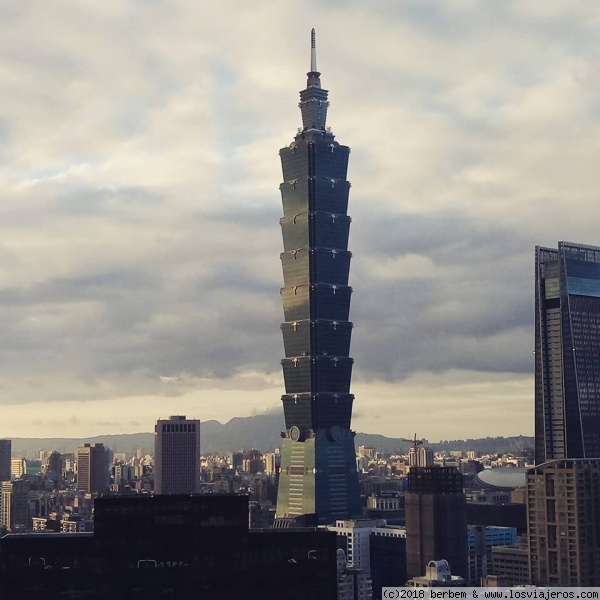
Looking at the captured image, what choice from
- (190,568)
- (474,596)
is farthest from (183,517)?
(474,596)

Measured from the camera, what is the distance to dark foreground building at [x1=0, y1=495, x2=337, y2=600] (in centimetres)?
9531

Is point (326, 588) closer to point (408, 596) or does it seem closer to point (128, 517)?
point (128, 517)

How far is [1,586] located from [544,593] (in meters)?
100

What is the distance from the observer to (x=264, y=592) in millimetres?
96250

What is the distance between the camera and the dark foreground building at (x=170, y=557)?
313ft

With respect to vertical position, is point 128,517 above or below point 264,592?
above

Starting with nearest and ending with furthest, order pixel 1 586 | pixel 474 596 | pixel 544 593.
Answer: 1. pixel 1 586
2. pixel 544 593
3. pixel 474 596

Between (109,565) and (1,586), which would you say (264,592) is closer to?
(109,565)

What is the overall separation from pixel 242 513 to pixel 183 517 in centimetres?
535

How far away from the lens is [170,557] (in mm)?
96062

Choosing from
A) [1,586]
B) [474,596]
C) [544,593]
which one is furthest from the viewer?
[474,596]

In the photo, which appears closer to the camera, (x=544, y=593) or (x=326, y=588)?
(x=326, y=588)

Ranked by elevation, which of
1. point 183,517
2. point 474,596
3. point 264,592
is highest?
point 183,517

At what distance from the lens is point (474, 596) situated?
197m
